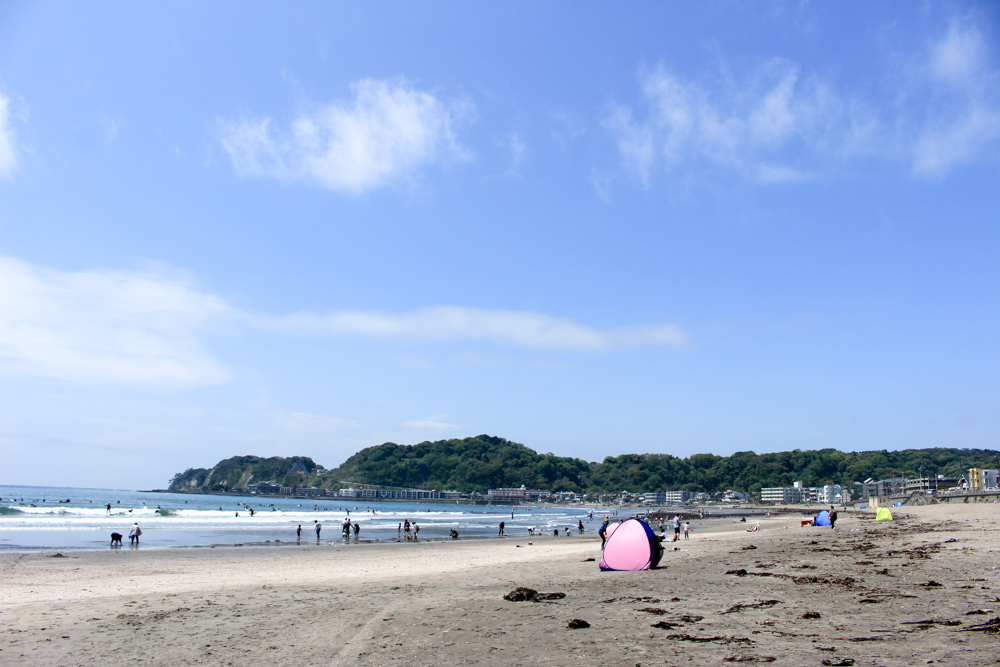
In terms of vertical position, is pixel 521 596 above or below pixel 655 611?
below

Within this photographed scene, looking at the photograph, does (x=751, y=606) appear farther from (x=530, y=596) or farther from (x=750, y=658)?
(x=530, y=596)

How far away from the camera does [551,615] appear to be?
10867 mm

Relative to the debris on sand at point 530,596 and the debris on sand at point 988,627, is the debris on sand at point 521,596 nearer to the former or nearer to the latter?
the debris on sand at point 530,596

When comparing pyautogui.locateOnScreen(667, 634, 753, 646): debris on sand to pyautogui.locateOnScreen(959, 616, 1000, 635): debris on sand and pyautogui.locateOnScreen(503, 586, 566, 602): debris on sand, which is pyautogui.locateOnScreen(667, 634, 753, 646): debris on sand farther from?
pyautogui.locateOnScreen(503, 586, 566, 602): debris on sand

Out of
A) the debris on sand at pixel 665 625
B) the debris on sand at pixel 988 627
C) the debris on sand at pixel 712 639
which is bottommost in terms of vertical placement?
the debris on sand at pixel 665 625

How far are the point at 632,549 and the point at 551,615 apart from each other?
23.5 ft

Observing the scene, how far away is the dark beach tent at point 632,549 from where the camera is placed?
17141 mm

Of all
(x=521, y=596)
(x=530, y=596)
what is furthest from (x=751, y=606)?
(x=521, y=596)

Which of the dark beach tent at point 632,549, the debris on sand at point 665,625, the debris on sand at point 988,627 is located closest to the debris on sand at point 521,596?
the debris on sand at point 665,625

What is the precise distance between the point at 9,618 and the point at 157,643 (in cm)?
494

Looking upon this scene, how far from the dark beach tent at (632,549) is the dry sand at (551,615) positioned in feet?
2.51

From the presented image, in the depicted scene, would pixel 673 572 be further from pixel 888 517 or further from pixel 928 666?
pixel 888 517

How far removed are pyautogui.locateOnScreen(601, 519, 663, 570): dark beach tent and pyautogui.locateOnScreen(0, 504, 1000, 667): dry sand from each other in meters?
0.77

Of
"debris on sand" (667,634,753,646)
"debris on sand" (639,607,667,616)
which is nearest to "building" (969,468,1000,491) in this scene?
"debris on sand" (639,607,667,616)
